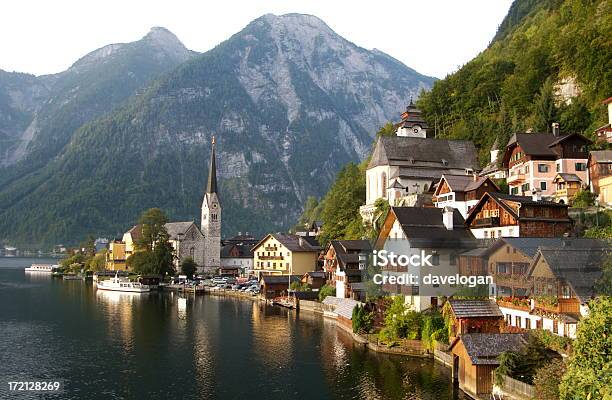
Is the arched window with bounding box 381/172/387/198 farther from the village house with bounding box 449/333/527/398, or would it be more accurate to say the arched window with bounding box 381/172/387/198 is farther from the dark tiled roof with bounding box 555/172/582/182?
the village house with bounding box 449/333/527/398

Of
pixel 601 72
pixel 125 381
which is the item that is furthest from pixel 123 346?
pixel 601 72

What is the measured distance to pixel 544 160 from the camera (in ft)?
201

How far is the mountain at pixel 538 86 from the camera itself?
73.0 metres

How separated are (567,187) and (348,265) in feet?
82.9

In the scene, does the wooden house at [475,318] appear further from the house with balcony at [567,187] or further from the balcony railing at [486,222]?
the house with balcony at [567,187]

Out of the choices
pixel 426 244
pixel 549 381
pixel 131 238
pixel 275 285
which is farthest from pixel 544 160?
pixel 131 238

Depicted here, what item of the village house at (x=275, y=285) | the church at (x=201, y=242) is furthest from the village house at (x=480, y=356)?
the church at (x=201, y=242)

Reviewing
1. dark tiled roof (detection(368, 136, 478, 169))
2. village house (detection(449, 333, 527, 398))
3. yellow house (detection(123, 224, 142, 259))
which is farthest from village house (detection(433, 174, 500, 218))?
yellow house (detection(123, 224, 142, 259))

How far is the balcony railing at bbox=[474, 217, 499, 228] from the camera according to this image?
48.3 m

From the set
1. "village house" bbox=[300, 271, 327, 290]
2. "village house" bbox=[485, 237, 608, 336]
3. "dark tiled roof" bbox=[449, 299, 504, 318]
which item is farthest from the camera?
"village house" bbox=[300, 271, 327, 290]

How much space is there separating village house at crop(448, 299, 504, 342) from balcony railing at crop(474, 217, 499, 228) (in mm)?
8969

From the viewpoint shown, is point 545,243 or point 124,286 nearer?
point 545,243

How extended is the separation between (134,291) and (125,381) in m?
64.0

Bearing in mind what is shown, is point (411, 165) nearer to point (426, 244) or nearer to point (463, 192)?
point (463, 192)
